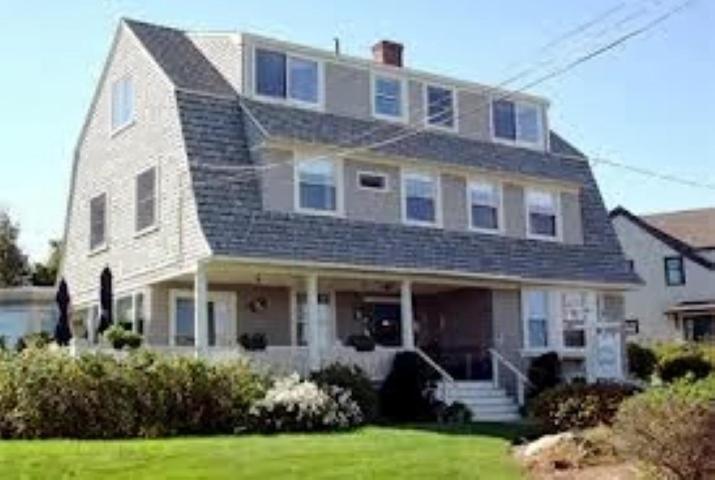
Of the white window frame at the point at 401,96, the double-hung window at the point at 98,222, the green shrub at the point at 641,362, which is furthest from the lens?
the green shrub at the point at 641,362

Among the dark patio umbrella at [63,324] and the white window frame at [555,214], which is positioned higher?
the white window frame at [555,214]

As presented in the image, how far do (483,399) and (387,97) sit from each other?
359 inches

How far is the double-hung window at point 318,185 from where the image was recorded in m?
28.6

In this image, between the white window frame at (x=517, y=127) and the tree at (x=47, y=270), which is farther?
the tree at (x=47, y=270)

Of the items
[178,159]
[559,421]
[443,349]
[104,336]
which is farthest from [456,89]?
[559,421]

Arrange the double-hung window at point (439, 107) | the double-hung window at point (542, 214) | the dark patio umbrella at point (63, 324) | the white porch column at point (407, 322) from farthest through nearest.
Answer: the double-hung window at point (542, 214) < the double-hung window at point (439, 107) < the white porch column at point (407, 322) < the dark patio umbrella at point (63, 324)

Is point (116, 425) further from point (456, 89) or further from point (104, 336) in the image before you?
point (456, 89)

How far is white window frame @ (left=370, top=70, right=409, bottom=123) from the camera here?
106 feet

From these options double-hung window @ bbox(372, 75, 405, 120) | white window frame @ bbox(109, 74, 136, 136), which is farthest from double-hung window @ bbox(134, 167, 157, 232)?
double-hung window @ bbox(372, 75, 405, 120)

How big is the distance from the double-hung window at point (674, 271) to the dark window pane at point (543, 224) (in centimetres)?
2218

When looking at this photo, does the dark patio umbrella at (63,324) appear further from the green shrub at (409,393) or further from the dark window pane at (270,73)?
the green shrub at (409,393)

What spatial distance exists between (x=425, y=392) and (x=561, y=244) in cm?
896

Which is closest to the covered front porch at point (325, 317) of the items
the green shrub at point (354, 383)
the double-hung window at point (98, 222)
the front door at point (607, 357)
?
the green shrub at point (354, 383)

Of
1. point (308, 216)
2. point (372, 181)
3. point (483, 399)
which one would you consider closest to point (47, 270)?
point (372, 181)
